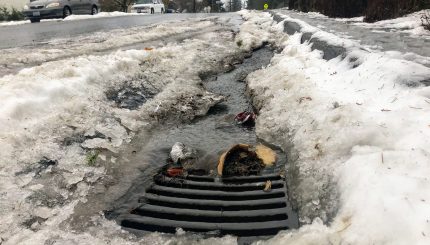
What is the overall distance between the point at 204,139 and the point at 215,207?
1.29 metres

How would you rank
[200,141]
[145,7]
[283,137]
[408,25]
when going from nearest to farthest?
[283,137] < [200,141] < [408,25] < [145,7]

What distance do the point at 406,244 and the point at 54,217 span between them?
2.05 metres

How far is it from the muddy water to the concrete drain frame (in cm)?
11

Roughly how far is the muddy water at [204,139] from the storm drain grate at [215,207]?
0.11m

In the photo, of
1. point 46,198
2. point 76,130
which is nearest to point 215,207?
point 46,198

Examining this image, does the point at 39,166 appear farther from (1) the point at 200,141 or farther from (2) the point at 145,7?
(2) the point at 145,7

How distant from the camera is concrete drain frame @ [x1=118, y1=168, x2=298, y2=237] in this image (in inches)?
97.3

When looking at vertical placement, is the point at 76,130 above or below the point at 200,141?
above

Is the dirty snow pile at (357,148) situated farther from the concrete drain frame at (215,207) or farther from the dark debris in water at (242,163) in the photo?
the dark debris in water at (242,163)

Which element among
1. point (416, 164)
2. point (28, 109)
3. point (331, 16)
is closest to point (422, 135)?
point (416, 164)

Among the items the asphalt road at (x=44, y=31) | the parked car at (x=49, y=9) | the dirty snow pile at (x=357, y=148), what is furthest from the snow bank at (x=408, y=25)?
the parked car at (x=49, y=9)

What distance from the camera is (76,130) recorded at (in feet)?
11.6

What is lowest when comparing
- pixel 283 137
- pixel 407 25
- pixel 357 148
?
pixel 283 137

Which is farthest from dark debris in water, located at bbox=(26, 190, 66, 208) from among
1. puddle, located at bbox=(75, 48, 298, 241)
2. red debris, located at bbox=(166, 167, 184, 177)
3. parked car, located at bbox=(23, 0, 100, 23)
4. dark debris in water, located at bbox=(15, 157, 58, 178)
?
parked car, located at bbox=(23, 0, 100, 23)
